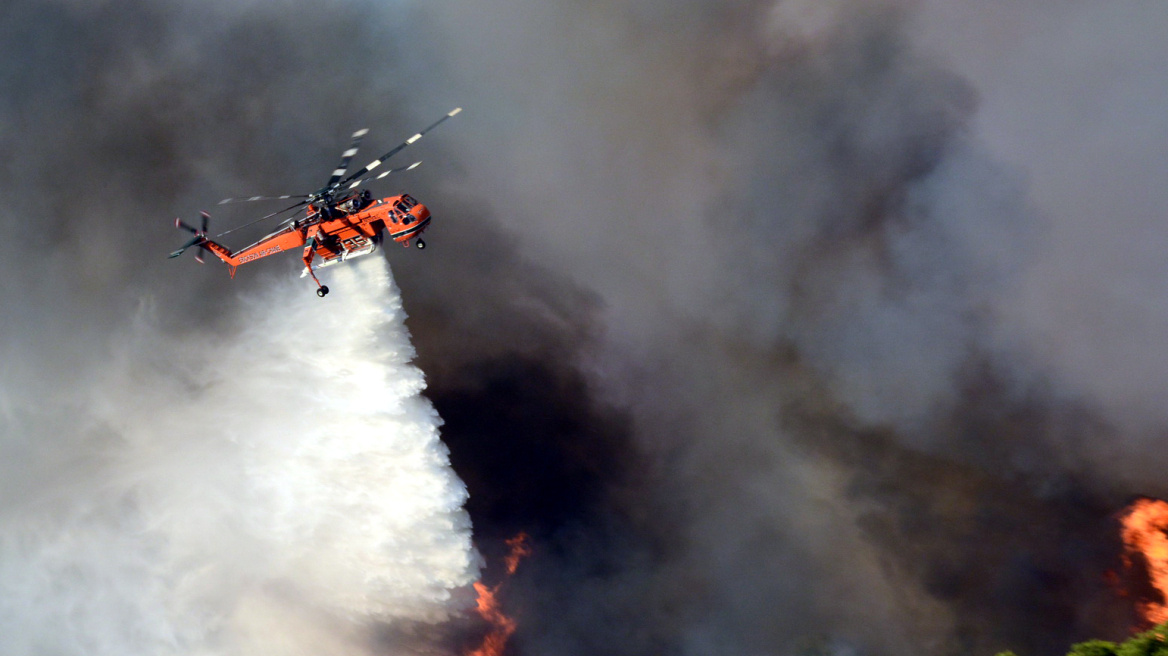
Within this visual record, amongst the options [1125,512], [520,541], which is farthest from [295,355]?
[1125,512]

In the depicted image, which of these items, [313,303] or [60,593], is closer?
[313,303]

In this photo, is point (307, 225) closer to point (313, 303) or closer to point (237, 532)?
point (313, 303)

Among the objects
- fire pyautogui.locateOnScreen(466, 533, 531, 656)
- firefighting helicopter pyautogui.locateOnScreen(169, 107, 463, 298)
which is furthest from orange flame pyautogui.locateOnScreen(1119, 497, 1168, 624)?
firefighting helicopter pyautogui.locateOnScreen(169, 107, 463, 298)

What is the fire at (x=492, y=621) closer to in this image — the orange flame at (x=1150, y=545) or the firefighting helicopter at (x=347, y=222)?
→ the firefighting helicopter at (x=347, y=222)

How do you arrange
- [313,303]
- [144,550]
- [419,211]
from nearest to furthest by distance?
[419,211] < [313,303] < [144,550]

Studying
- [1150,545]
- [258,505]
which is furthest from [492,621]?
[1150,545]

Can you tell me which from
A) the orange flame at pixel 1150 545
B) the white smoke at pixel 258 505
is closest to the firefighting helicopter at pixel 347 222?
the white smoke at pixel 258 505

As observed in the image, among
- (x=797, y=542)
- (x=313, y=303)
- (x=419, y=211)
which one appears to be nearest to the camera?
(x=419, y=211)

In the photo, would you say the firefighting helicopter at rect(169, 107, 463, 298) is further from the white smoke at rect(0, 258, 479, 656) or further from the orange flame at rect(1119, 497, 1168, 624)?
the orange flame at rect(1119, 497, 1168, 624)
